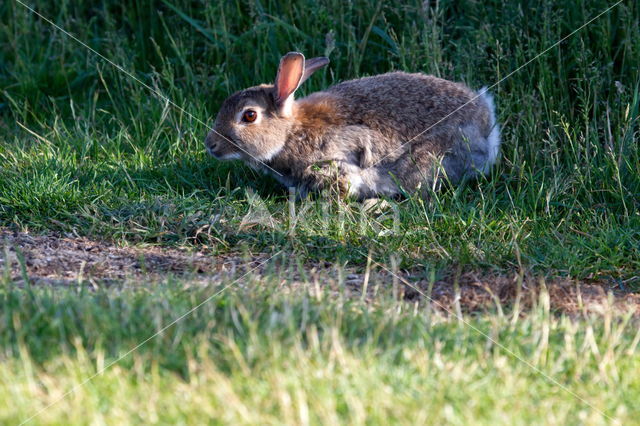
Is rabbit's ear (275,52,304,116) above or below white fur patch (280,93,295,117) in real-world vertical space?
above

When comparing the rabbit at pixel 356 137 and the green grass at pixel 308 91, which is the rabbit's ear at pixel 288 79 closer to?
the rabbit at pixel 356 137

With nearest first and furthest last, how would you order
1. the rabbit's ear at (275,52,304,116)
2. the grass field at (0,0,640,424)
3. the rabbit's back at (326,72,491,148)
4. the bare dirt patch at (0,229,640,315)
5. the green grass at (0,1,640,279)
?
the grass field at (0,0,640,424) → the bare dirt patch at (0,229,640,315) → the green grass at (0,1,640,279) → the rabbit's ear at (275,52,304,116) → the rabbit's back at (326,72,491,148)

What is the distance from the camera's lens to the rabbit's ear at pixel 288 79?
5418 mm

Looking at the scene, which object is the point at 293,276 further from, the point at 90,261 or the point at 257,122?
the point at 257,122

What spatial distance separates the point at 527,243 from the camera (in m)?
4.77

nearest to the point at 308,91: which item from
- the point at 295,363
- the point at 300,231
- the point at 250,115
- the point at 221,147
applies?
the point at 250,115

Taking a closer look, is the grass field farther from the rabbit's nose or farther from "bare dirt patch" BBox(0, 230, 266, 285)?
the rabbit's nose

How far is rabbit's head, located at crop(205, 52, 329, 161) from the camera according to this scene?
552 centimetres

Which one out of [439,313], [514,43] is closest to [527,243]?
[439,313]

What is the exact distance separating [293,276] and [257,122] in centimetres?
155

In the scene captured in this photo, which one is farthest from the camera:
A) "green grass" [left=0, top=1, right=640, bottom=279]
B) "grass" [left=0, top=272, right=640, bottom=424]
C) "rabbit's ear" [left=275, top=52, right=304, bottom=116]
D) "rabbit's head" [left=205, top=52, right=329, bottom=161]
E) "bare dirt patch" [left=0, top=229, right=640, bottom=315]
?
"rabbit's head" [left=205, top=52, right=329, bottom=161]

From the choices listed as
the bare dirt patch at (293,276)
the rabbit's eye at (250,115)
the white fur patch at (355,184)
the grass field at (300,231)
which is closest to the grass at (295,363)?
the grass field at (300,231)

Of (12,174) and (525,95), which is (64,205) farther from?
(525,95)

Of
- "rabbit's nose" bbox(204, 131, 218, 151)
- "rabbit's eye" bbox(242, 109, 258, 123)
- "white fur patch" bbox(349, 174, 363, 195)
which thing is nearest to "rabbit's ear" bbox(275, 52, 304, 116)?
"rabbit's eye" bbox(242, 109, 258, 123)
